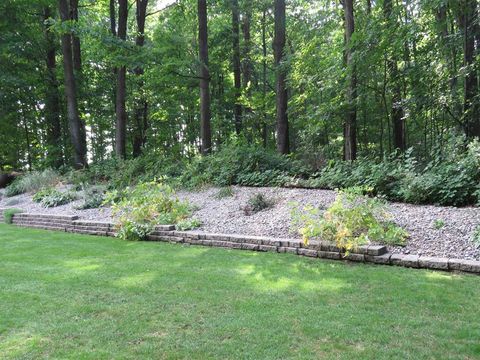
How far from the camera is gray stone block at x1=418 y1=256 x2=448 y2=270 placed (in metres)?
4.30

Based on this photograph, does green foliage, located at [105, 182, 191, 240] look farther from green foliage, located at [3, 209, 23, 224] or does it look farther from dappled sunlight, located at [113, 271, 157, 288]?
green foliage, located at [3, 209, 23, 224]

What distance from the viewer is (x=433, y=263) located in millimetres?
4352

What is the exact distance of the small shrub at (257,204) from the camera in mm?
7206

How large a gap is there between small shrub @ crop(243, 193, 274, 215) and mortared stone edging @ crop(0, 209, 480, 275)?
48.1 inches

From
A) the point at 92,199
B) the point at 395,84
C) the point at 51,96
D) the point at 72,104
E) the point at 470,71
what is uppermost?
the point at 51,96

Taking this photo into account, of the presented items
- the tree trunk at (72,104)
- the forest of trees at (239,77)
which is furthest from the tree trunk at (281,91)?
the tree trunk at (72,104)

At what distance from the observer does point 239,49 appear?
1700 centimetres

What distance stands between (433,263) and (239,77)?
14287 millimetres

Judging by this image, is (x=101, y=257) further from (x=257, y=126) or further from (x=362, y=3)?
(x=257, y=126)

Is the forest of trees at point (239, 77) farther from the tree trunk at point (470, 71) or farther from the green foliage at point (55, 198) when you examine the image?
the green foliage at point (55, 198)

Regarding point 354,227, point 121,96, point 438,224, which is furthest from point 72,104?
point 438,224

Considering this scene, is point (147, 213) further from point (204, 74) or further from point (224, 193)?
point (204, 74)

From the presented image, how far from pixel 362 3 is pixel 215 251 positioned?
12.0 meters

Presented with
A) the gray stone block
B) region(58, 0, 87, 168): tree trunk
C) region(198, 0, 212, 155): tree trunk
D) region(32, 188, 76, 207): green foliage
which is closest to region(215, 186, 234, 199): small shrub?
region(198, 0, 212, 155): tree trunk
